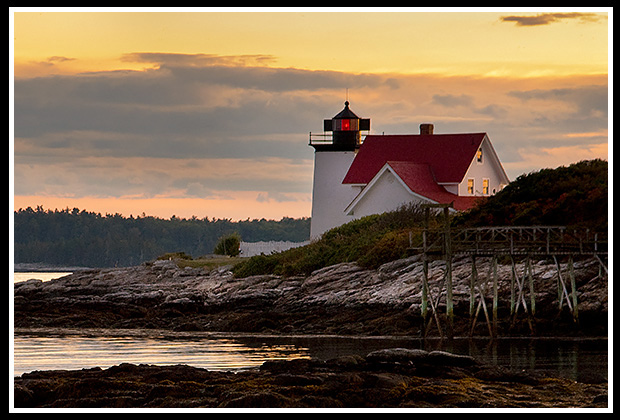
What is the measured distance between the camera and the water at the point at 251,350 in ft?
93.3

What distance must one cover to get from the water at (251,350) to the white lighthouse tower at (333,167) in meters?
26.3

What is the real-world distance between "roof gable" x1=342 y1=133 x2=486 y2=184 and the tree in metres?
13.9

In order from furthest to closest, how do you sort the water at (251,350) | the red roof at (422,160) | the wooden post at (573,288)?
the red roof at (422,160) < the wooden post at (573,288) < the water at (251,350)

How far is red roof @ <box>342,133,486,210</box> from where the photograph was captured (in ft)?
195

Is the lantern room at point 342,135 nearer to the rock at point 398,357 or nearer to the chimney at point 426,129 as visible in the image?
the chimney at point 426,129

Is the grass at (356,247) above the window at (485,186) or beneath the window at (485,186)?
beneath

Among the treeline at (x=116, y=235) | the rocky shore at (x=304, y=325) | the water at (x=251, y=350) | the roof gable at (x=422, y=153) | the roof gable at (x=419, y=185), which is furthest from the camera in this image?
the treeline at (x=116, y=235)

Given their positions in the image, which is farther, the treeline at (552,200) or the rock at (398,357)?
the treeline at (552,200)

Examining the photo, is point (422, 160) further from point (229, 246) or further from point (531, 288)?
point (531, 288)

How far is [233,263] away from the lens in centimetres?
6197

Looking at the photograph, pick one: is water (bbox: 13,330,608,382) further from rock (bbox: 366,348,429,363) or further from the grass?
the grass

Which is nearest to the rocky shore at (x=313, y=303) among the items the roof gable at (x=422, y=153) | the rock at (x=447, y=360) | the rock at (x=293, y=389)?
the rock at (x=447, y=360)

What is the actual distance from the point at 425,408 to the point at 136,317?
27.2 metres
